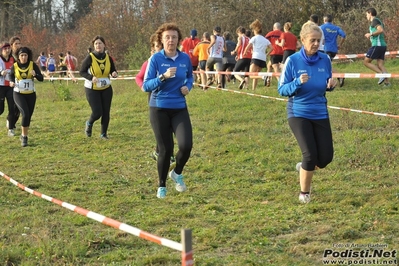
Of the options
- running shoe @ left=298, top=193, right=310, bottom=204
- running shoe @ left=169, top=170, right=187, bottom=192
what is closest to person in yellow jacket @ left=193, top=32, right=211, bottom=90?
running shoe @ left=169, top=170, right=187, bottom=192

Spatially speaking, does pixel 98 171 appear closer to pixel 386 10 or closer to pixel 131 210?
pixel 131 210

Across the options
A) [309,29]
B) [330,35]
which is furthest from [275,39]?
[309,29]

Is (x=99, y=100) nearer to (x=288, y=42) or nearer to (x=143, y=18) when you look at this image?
(x=288, y=42)

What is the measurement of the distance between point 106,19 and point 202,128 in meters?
31.6

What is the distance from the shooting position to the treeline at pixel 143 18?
88.2 ft

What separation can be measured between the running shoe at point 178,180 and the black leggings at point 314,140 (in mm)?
1688

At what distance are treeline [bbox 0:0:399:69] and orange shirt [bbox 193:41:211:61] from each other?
→ 9582 millimetres

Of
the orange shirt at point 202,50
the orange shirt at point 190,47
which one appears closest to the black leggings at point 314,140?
the orange shirt at point 202,50

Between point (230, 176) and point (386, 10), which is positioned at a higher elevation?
point (386, 10)

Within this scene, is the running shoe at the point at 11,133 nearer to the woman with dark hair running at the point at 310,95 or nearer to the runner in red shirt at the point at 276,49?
the runner in red shirt at the point at 276,49

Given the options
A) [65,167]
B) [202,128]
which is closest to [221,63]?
[202,128]

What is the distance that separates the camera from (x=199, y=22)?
3203 cm

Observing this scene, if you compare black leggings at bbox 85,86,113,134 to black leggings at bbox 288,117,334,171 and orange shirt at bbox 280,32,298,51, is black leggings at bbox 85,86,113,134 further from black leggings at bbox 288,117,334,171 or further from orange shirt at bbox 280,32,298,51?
orange shirt at bbox 280,32,298,51

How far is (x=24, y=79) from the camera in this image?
11461 mm
